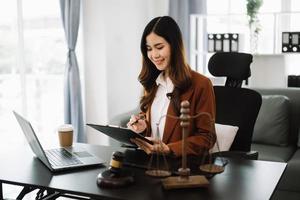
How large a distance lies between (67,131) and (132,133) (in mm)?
476

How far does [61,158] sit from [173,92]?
564 mm

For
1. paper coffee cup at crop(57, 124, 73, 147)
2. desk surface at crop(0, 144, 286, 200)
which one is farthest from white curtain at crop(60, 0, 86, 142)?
desk surface at crop(0, 144, 286, 200)

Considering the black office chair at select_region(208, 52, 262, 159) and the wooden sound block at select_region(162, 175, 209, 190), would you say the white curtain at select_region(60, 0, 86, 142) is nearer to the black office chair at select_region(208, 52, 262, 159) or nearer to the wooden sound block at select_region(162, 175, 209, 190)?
the black office chair at select_region(208, 52, 262, 159)

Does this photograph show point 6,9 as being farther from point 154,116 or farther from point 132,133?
point 132,133

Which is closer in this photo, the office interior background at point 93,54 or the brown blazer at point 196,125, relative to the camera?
the brown blazer at point 196,125

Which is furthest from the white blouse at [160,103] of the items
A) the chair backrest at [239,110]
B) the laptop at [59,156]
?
the chair backrest at [239,110]

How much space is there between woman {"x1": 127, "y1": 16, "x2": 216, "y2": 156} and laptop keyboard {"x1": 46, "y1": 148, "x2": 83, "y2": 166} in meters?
0.33

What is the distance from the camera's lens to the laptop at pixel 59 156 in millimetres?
1614

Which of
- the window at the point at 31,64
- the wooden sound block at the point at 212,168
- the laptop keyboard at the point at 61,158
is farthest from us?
the window at the point at 31,64

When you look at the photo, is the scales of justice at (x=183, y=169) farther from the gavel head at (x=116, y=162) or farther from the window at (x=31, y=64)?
the window at (x=31, y=64)

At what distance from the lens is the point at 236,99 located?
251 cm

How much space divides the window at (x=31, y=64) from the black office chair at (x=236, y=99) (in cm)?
201

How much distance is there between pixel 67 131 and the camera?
6.34ft

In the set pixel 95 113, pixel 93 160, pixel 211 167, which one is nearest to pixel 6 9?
pixel 95 113
